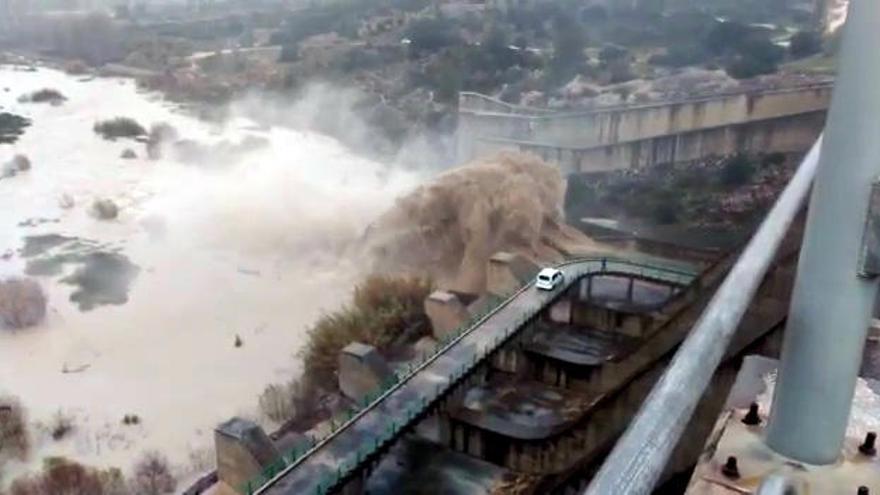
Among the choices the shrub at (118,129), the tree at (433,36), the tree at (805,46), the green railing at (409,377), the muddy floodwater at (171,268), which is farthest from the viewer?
the tree at (433,36)

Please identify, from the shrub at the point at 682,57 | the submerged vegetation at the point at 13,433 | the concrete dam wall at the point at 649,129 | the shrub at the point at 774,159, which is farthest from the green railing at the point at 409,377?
the shrub at the point at 682,57

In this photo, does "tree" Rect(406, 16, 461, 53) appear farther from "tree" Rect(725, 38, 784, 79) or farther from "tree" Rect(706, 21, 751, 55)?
"tree" Rect(725, 38, 784, 79)

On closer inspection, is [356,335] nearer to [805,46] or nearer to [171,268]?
[171,268]

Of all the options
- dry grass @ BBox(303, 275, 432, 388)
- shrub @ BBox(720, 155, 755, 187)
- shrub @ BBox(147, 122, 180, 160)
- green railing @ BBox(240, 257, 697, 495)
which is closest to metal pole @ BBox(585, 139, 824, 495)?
green railing @ BBox(240, 257, 697, 495)

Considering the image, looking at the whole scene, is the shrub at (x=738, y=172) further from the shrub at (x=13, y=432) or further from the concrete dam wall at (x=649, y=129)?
the shrub at (x=13, y=432)

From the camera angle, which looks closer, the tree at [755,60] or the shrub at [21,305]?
the shrub at [21,305]

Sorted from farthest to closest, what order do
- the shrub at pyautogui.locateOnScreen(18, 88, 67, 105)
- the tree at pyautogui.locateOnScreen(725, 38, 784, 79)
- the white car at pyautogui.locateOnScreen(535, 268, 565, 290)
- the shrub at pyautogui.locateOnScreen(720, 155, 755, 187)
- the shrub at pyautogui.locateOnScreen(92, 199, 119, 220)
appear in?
the shrub at pyautogui.locateOnScreen(18, 88, 67, 105)
the tree at pyautogui.locateOnScreen(725, 38, 784, 79)
the shrub at pyautogui.locateOnScreen(92, 199, 119, 220)
the shrub at pyautogui.locateOnScreen(720, 155, 755, 187)
the white car at pyautogui.locateOnScreen(535, 268, 565, 290)
